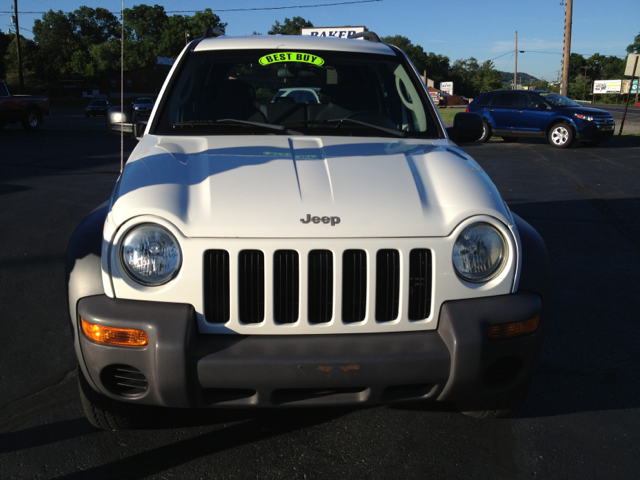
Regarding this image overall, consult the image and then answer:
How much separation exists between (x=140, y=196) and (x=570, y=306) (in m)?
3.37

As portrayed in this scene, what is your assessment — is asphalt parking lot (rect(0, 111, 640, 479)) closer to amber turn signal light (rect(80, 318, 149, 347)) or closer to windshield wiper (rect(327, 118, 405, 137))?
amber turn signal light (rect(80, 318, 149, 347))

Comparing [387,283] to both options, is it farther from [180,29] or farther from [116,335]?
[180,29]

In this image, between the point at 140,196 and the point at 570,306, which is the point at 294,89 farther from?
the point at 570,306

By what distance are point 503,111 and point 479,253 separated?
17.0m

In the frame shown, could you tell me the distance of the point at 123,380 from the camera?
7.80 feet

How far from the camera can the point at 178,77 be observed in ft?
12.6

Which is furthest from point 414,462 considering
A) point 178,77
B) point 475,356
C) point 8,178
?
point 8,178

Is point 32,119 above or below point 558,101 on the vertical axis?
below

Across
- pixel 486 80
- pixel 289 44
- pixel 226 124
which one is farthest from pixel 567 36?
pixel 486 80

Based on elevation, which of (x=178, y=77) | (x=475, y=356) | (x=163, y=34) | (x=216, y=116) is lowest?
(x=475, y=356)

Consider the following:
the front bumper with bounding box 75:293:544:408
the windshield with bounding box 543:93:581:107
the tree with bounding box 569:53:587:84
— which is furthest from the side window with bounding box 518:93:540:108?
the tree with bounding box 569:53:587:84

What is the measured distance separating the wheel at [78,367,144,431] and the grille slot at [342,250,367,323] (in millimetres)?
1059

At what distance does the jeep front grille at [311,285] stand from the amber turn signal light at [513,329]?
323 millimetres

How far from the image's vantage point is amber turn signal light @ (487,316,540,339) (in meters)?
2.34
